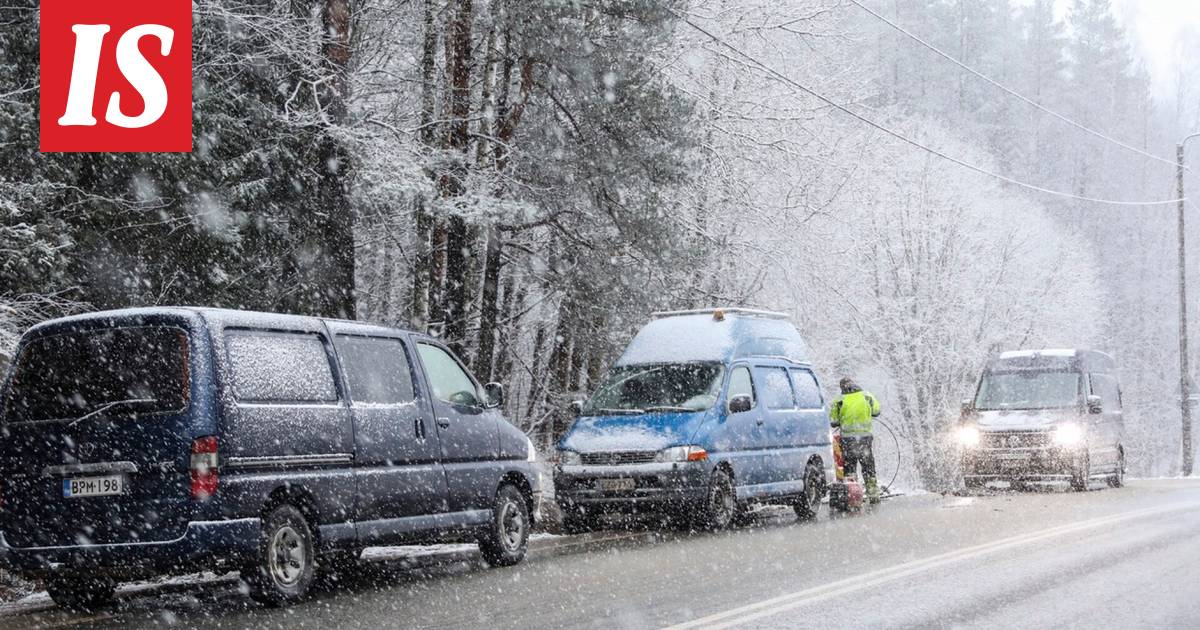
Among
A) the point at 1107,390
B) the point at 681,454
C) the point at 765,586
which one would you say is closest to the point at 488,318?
the point at 681,454

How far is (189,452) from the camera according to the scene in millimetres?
8867

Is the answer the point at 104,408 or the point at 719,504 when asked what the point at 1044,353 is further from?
the point at 104,408

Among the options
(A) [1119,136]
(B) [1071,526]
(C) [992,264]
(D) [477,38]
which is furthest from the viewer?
(A) [1119,136]

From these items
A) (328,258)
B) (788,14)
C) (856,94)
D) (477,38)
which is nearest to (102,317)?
(328,258)

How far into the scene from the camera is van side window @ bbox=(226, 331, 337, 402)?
9383mm

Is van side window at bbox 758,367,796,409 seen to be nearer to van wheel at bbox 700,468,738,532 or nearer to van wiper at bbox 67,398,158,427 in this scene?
van wheel at bbox 700,468,738,532

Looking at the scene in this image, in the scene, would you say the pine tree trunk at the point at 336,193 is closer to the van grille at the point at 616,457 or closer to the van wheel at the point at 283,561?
the van grille at the point at 616,457

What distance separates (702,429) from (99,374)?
7362mm

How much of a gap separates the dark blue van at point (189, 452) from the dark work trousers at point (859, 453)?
34.5 feet

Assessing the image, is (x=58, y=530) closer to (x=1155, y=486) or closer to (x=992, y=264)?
(x=1155, y=486)

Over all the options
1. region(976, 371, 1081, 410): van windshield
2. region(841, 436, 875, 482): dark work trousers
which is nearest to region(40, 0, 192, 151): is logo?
region(841, 436, 875, 482): dark work trousers

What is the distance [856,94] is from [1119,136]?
1715 inches

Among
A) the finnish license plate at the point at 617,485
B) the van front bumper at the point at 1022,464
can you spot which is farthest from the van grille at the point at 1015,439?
the finnish license plate at the point at 617,485

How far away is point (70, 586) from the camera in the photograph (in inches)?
381
